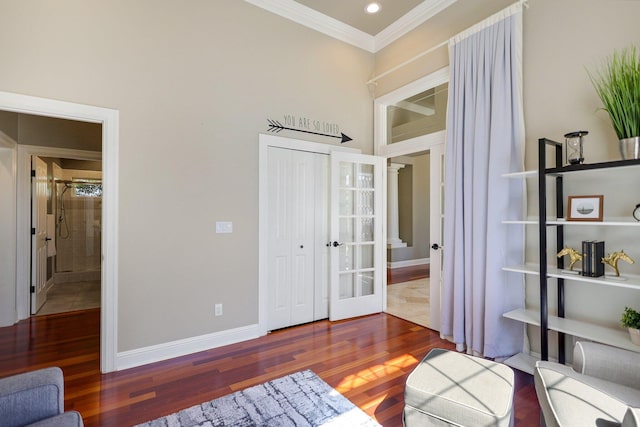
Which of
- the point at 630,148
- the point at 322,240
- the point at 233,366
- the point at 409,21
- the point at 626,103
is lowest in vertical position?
the point at 233,366

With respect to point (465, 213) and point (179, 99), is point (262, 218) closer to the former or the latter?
point (179, 99)

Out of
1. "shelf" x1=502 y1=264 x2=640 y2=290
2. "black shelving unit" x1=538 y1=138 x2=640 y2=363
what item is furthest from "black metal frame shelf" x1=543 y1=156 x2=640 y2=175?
"shelf" x1=502 y1=264 x2=640 y2=290

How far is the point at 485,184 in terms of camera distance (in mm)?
2799

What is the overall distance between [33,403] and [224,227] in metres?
1.98

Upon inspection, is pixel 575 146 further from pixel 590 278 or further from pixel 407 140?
pixel 407 140

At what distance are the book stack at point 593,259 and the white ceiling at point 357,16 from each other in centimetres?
266

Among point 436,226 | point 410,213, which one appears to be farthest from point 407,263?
point 436,226

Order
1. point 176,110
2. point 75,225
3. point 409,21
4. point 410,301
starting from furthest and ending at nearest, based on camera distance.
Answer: point 75,225 < point 410,301 < point 409,21 < point 176,110

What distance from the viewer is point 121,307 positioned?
2.68 m

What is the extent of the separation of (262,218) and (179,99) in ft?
4.53

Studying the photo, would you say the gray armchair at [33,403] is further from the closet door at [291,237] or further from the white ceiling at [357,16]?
the white ceiling at [357,16]

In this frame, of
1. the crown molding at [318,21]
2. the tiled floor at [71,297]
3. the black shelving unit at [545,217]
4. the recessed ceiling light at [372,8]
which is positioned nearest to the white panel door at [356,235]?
the crown molding at [318,21]

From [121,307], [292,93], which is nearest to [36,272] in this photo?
[121,307]

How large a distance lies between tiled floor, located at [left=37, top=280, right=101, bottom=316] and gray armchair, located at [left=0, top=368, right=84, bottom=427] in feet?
11.9
